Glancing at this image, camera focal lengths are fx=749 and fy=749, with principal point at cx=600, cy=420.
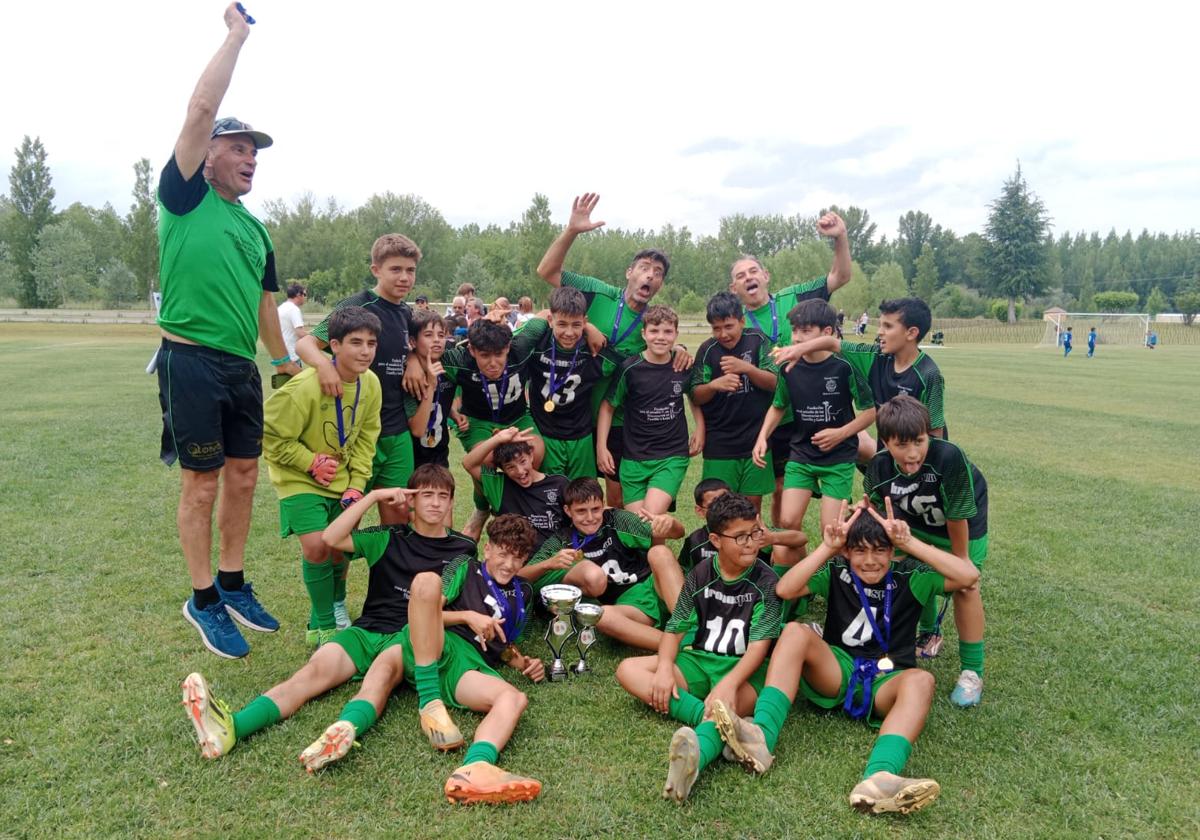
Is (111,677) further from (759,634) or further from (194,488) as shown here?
(759,634)

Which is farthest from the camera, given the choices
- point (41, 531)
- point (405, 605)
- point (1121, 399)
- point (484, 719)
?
point (1121, 399)

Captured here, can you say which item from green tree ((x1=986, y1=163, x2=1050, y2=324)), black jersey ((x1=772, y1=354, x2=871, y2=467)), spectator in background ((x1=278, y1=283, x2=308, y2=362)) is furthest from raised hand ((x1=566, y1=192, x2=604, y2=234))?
green tree ((x1=986, y1=163, x2=1050, y2=324))

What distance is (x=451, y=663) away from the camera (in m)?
3.69

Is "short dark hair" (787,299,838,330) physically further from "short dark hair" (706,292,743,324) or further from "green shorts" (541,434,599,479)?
"green shorts" (541,434,599,479)

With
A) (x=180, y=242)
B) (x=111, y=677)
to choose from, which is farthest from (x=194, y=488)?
(x=180, y=242)

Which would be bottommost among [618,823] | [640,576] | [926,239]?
[618,823]

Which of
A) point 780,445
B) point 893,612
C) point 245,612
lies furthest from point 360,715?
point 780,445

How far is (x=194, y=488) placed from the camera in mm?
4055

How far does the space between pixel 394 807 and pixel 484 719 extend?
1.94 ft

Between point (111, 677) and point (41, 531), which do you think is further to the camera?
point (41, 531)

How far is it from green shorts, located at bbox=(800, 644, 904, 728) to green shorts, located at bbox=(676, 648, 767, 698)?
0.22 meters

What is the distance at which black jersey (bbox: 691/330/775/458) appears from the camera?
5551 mm

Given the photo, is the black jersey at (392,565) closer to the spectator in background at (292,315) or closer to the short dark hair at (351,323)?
the short dark hair at (351,323)

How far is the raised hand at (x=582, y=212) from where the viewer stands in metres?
5.26
